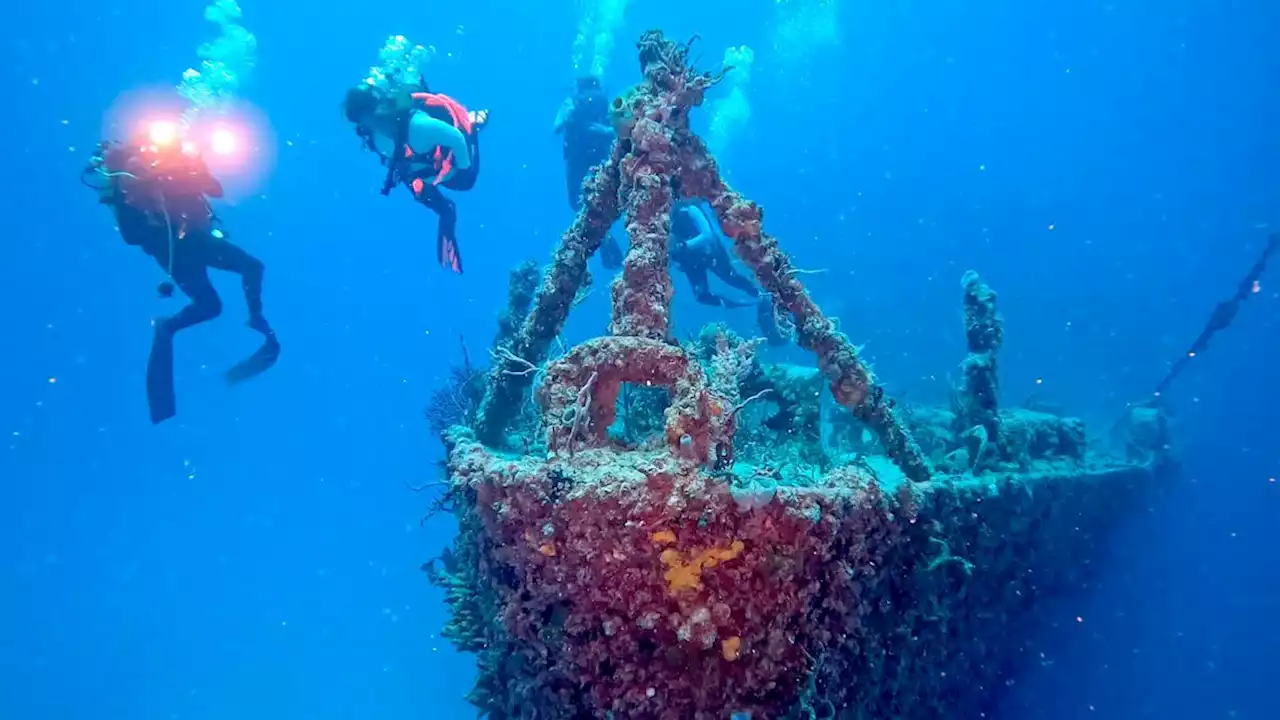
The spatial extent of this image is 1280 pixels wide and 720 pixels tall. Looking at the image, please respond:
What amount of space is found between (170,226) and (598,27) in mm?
75962

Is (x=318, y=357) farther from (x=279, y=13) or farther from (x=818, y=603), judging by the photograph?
(x=818, y=603)

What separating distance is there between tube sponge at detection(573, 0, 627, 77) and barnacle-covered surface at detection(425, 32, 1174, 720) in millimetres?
64588

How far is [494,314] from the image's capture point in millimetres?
74312

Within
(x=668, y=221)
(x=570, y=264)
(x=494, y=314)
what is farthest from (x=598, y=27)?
(x=668, y=221)

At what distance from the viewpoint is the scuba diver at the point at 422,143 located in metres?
6.09

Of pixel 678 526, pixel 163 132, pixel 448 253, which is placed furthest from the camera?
pixel 163 132

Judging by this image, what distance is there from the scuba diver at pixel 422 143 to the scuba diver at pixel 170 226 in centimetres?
259

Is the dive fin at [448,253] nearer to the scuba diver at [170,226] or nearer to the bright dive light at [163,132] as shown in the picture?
the scuba diver at [170,226]

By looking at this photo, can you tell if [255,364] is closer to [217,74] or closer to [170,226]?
[170,226]

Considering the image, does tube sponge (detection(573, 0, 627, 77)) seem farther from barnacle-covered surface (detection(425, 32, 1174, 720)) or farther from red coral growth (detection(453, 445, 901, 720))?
red coral growth (detection(453, 445, 901, 720))

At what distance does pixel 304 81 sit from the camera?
301 feet

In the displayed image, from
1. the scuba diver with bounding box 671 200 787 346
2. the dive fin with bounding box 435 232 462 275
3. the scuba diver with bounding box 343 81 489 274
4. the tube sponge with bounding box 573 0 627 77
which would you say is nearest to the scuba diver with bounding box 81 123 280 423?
the scuba diver with bounding box 343 81 489 274

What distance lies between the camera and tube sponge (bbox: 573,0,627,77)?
2675 inches

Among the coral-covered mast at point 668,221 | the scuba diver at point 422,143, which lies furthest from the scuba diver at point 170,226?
the coral-covered mast at point 668,221
